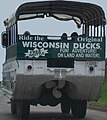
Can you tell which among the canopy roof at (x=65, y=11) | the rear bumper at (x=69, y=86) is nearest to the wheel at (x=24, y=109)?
the rear bumper at (x=69, y=86)

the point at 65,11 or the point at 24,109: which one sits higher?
the point at 65,11

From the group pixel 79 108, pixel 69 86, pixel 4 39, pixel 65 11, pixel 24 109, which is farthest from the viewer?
pixel 4 39

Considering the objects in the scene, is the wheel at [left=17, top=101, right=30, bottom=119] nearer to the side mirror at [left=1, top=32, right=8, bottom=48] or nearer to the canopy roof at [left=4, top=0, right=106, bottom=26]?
the side mirror at [left=1, top=32, right=8, bottom=48]

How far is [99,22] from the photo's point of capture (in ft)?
57.6

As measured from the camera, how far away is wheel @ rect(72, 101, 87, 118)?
18547 millimetres

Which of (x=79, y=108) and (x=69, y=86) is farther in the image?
(x=79, y=108)

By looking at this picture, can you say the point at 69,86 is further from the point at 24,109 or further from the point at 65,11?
the point at 65,11

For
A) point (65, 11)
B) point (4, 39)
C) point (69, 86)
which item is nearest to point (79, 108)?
point (69, 86)

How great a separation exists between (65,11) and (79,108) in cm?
347

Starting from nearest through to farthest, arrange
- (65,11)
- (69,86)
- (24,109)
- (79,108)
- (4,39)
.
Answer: (69,86), (24,109), (79,108), (65,11), (4,39)

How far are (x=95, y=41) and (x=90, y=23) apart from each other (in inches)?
83.4

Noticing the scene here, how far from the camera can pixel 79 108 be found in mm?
18828

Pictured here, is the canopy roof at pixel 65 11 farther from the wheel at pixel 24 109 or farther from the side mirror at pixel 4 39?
the wheel at pixel 24 109

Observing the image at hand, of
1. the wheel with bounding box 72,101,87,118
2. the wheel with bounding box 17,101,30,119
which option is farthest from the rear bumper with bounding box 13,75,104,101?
the wheel with bounding box 72,101,87,118
